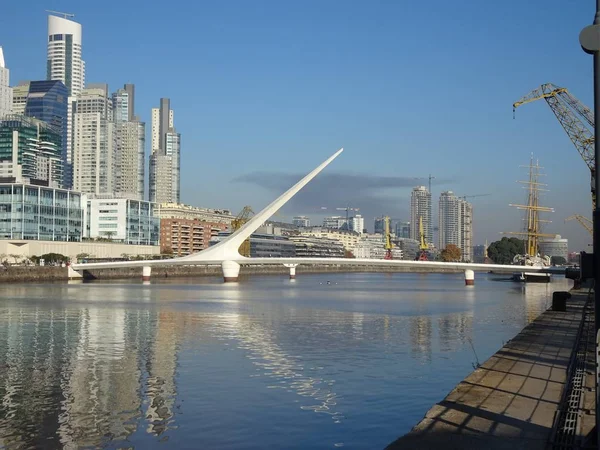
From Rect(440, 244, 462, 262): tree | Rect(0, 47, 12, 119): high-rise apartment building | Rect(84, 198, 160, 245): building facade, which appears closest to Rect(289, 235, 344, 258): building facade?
Rect(440, 244, 462, 262): tree

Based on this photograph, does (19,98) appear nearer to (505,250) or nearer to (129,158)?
(129,158)

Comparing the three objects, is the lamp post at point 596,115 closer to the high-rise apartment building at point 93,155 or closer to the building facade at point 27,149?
the building facade at point 27,149

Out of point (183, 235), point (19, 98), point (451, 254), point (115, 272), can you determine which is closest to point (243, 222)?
point (183, 235)

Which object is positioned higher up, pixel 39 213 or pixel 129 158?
pixel 129 158

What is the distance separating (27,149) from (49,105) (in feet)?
153

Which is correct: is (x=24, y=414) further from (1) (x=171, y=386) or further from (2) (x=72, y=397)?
(1) (x=171, y=386)

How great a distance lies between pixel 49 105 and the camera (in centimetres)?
19388

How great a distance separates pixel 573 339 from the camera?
1577 cm

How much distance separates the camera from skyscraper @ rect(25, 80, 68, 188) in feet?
632

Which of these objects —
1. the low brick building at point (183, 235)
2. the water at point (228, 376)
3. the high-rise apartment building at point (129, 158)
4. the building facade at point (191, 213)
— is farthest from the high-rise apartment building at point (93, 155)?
the water at point (228, 376)

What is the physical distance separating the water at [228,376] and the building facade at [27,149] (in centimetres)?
12179

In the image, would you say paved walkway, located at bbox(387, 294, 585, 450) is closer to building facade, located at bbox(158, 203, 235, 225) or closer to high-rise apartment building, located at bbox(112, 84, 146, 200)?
building facade, located at bbox(158, 203, 235, 225)

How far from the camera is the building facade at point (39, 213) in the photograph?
7894 centimetres

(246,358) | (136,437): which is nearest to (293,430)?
(136,437)
